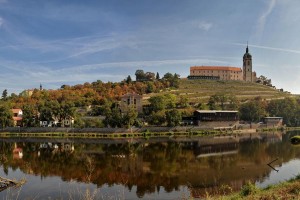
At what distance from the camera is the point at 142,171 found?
2897cm

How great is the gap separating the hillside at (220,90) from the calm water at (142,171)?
61.7 meters

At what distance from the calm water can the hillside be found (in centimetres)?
6174

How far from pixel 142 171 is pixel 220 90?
94122 millimetres

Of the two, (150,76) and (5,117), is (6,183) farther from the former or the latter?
(150,76)

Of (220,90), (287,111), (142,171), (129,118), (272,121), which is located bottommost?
(142,171)

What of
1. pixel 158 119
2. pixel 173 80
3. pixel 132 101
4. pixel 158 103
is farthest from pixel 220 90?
pixel 158 119

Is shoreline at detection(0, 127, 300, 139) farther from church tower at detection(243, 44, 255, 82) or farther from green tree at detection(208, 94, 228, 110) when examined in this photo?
church tower at detection(243, 44, 255, 82)

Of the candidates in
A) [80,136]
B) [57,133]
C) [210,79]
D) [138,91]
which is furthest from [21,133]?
[210,79]

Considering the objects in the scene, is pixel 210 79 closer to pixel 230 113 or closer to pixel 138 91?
pixel 138 91

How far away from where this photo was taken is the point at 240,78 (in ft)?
482

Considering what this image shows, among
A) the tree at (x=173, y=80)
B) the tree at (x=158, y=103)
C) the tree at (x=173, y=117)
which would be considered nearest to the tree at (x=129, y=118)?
the tree at (x=173, y=117)

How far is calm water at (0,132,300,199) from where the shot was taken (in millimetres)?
21531

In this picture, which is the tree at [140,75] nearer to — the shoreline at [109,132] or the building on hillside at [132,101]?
the building on hillside at [132,101]

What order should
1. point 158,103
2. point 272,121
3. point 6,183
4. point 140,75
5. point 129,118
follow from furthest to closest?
point 140,75 < point 272,121 < point 158,103 < point 129,118 < point 6,183
